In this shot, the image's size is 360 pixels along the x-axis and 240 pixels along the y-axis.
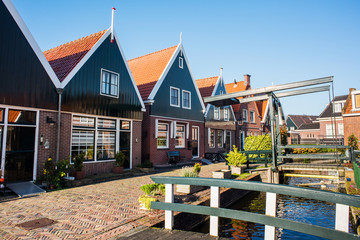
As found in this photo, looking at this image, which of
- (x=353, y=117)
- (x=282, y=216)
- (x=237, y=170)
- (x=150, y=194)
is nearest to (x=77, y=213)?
(x=150, y=194)

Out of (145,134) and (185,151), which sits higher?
(145,134)

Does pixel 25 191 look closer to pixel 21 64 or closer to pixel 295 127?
pixel 21 64

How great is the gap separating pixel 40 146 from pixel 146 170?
218 inches

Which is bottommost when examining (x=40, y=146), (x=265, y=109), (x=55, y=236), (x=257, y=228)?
(x=257, y=228)

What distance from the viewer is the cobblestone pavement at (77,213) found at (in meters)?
4.62

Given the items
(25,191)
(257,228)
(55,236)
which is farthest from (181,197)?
(25,191)

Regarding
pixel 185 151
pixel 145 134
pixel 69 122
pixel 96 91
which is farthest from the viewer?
pixel 185 151

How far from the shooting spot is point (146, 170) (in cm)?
1323

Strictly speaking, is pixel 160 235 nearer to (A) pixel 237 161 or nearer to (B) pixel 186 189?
(B) pixel 186 189

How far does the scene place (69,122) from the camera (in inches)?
413

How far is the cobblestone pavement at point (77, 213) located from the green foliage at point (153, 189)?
1.48ft

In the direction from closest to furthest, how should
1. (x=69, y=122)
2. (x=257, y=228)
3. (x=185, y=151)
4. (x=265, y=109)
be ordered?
1. (x=257, y=228)
2. (x=69, y=122)
3. (x=185, y=151)
4. (x=265, y=109)

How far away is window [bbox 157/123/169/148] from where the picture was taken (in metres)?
16.5

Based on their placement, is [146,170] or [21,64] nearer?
[21,64]
